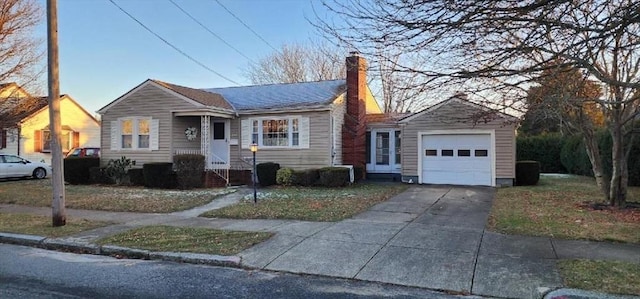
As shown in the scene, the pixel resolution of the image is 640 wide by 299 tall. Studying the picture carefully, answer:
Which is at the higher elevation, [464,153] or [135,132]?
[135,132]

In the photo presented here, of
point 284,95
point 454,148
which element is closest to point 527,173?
point 454,148

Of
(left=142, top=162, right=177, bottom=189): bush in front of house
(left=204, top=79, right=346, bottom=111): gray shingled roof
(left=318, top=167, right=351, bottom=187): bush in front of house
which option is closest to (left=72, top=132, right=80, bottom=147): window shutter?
(left=204, top=79, right=346, bottom=111): gray shingled roof

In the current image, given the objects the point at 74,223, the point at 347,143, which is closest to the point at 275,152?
the point at 347,143

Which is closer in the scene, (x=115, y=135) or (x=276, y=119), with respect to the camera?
(x=276, y=119)

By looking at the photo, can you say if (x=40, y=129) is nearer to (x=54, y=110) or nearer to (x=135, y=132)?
(x=135, y=132)

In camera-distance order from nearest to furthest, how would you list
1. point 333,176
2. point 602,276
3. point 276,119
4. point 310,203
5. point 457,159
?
point 602,276
point 310,203
point 333,176
point 457,159
point 276,119

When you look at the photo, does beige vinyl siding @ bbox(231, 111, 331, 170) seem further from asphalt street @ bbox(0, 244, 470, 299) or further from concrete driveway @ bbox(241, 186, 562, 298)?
asphalt street @ bbox(0, 244, 470, 299)

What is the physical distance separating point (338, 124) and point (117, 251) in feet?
40.8

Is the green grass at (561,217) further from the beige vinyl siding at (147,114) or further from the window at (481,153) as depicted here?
the beige vinyl siding at (147,114)

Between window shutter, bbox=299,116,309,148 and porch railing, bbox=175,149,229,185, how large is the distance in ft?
10.8

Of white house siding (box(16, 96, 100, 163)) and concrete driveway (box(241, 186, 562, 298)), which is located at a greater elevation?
white house siding (box(16, 96, 100, 163))

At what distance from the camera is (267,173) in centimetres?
1700

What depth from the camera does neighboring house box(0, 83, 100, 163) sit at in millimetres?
16531

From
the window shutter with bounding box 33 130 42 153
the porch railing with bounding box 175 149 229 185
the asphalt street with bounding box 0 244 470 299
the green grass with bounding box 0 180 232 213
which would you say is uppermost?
the window shutter with bounding box 33 130 42 153
